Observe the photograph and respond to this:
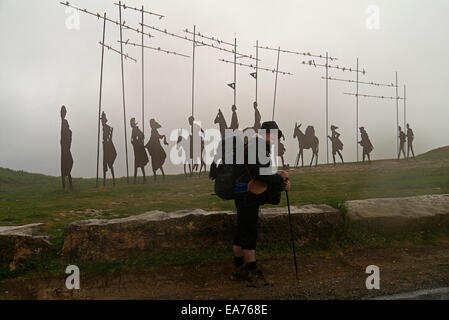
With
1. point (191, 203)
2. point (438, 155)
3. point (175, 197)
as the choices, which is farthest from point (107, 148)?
point (438, 155)

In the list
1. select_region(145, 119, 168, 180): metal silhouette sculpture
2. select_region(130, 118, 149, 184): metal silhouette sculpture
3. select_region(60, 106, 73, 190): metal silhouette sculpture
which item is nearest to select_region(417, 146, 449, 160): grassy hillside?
select_region(145, 119, 168, 180): metal silhouette sculpture

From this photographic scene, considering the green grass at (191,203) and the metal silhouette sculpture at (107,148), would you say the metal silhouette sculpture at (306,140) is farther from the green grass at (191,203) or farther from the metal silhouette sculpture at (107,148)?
the metal silhouette sculpture at (107,148)

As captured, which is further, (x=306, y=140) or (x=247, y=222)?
(x=306, y=140)

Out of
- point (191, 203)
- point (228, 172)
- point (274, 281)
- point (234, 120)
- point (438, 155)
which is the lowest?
point (274, 281)

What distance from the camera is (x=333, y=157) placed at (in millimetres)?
20391

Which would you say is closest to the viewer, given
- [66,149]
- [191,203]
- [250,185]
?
[250,185]

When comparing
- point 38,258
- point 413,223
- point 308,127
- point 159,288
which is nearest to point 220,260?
point 159,288

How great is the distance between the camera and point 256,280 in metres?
4.65

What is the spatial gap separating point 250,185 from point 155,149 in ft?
36.3

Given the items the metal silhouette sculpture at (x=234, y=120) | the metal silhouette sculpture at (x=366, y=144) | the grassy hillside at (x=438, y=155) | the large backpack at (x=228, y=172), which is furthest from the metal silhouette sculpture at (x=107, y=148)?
the grassy hillside at (x=438, y=155)

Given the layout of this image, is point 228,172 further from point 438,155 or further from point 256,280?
point 438,155

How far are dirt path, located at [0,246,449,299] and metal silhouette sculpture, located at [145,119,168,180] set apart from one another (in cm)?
1026

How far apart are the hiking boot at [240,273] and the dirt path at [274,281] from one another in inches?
3.5
